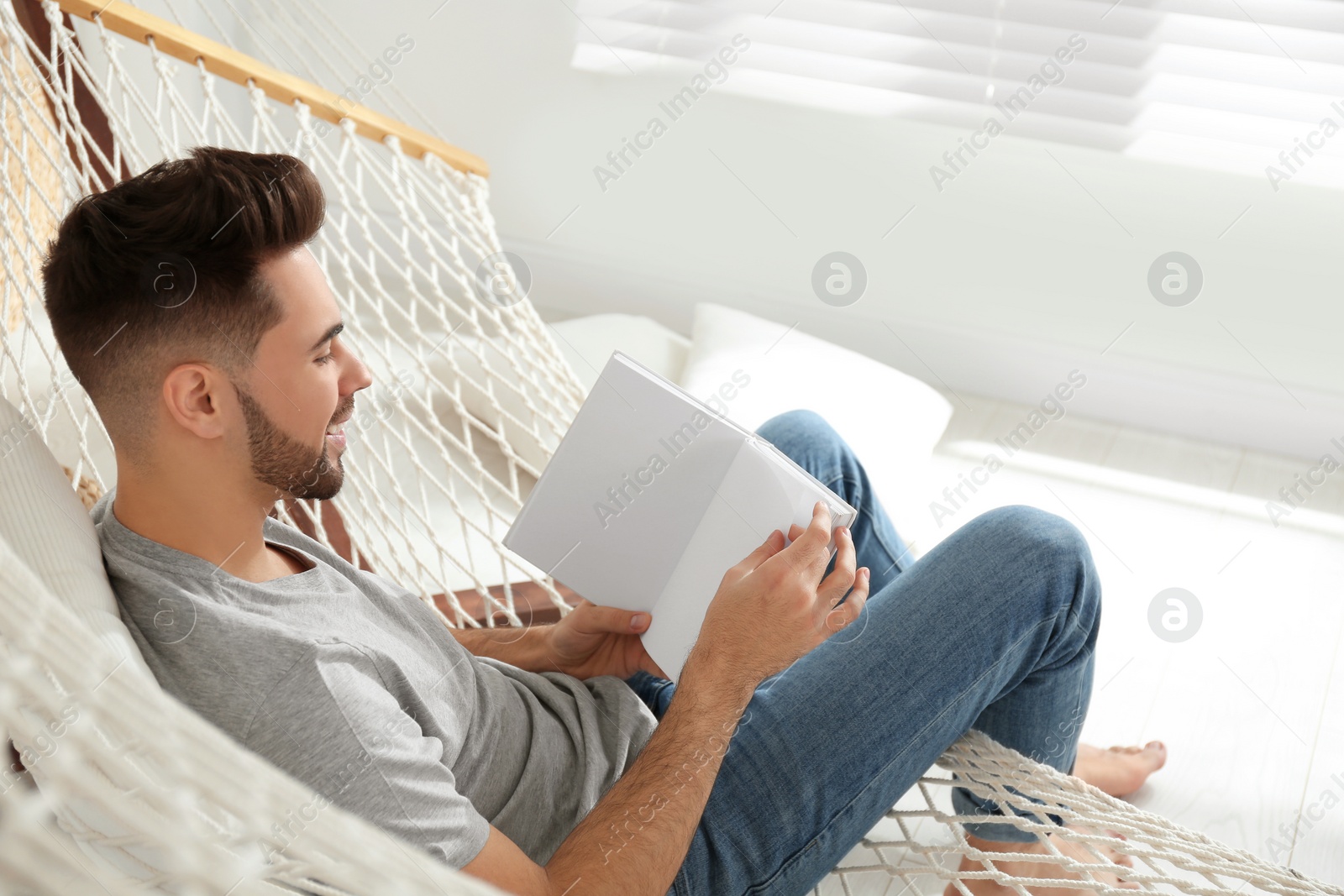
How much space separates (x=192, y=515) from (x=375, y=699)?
20 centimetres

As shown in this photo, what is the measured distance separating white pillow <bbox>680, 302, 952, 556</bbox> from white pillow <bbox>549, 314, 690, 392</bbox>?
0.21ft

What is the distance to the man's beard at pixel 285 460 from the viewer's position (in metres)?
0.82

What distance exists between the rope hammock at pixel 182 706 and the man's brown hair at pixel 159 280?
0.07 meters

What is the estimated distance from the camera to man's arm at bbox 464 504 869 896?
30.1 inches

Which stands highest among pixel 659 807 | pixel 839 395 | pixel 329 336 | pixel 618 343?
pixel 839 395

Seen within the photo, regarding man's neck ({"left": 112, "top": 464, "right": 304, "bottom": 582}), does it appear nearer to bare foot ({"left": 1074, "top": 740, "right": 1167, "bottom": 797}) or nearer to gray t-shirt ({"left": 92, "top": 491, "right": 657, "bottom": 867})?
gray t-shirt ({"left": 92, "top": 491, "right": 657, "bottom": 867})

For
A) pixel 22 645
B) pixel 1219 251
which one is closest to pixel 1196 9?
→ pixel 1219 251

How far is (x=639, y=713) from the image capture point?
0.98 meters

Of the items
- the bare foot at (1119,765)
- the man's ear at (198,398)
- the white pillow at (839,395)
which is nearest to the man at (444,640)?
the man's ear at (198,398)

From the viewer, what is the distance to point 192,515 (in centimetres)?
80

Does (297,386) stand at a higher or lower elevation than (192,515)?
higher

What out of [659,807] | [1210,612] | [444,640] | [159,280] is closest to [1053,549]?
[659,807]

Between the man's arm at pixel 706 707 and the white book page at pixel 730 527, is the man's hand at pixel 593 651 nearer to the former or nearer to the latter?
the white book page at pixel 730 527

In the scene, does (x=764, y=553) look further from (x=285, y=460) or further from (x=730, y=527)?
(x=285, y=460)
